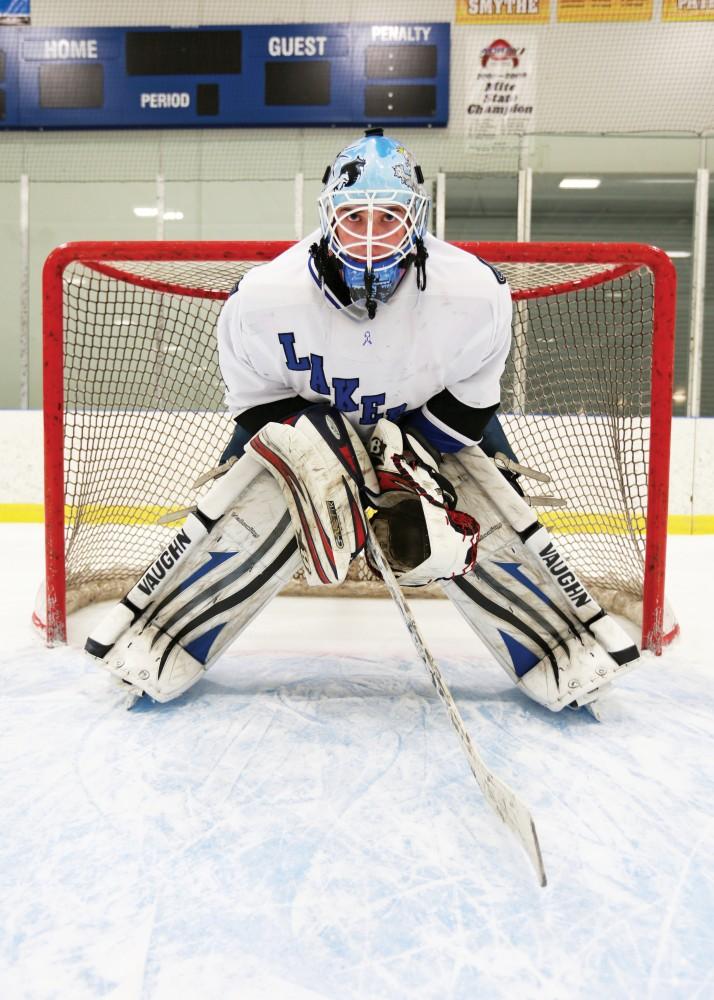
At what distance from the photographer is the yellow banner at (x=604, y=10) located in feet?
17.9

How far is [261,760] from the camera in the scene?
111cm

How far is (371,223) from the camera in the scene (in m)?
1.12

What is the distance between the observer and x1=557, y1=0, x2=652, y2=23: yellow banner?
17.9 ft

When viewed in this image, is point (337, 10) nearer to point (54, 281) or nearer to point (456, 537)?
point (54, 281)

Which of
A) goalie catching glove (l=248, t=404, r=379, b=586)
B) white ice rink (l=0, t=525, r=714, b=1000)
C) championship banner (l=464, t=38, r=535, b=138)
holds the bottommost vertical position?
white ice rink (l=0, t=525, r=714, b=1000)

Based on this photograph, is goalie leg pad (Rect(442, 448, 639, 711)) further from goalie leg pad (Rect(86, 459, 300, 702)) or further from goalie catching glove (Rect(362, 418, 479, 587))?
goalie leg pad (Rect(86, 459, 300, 702))

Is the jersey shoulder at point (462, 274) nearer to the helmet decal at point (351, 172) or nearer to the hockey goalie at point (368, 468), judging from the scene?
the hockey goalie at point (368, 468)

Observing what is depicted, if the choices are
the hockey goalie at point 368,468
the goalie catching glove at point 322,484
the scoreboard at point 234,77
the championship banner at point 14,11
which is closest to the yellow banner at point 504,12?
the scoreboard at point 234,77

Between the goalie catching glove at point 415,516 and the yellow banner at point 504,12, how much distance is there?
533cm

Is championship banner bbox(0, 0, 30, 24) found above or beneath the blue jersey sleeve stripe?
above

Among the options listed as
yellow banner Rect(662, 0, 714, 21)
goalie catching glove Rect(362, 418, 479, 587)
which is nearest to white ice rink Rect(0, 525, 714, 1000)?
goalie catching glove Rect(362, 418, 479, 587)

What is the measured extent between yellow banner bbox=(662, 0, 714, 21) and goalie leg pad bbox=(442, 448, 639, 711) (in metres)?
5.64

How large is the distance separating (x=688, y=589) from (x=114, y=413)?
5.69 feet

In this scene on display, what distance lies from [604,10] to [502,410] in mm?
4469
